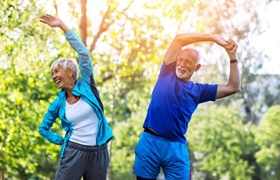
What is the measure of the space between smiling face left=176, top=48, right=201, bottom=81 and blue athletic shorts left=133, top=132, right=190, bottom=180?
513 mm

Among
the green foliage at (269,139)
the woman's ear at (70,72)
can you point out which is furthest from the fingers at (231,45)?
the green foliage at (269,139)

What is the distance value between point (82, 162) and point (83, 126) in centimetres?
28

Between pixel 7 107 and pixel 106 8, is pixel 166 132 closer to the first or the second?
pixel 7 107

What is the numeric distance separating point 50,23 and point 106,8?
9664 millimetres

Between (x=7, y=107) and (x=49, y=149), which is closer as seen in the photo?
(x=7, y=107)

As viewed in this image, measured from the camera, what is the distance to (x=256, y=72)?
33.9 m

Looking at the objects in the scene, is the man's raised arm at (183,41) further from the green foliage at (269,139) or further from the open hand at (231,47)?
the green foliage at (269,139)

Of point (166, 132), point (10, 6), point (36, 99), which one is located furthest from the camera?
point (36, 99)

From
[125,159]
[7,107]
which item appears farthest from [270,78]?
[7,107]

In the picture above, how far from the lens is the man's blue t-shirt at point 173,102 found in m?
4.79

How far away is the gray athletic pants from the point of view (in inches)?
194

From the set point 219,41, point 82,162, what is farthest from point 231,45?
point 82,162

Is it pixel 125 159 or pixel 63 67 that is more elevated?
pixel 63 67

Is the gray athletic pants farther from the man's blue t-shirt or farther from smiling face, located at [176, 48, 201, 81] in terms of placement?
smiling face, located at [176, 48, 201, 81]
